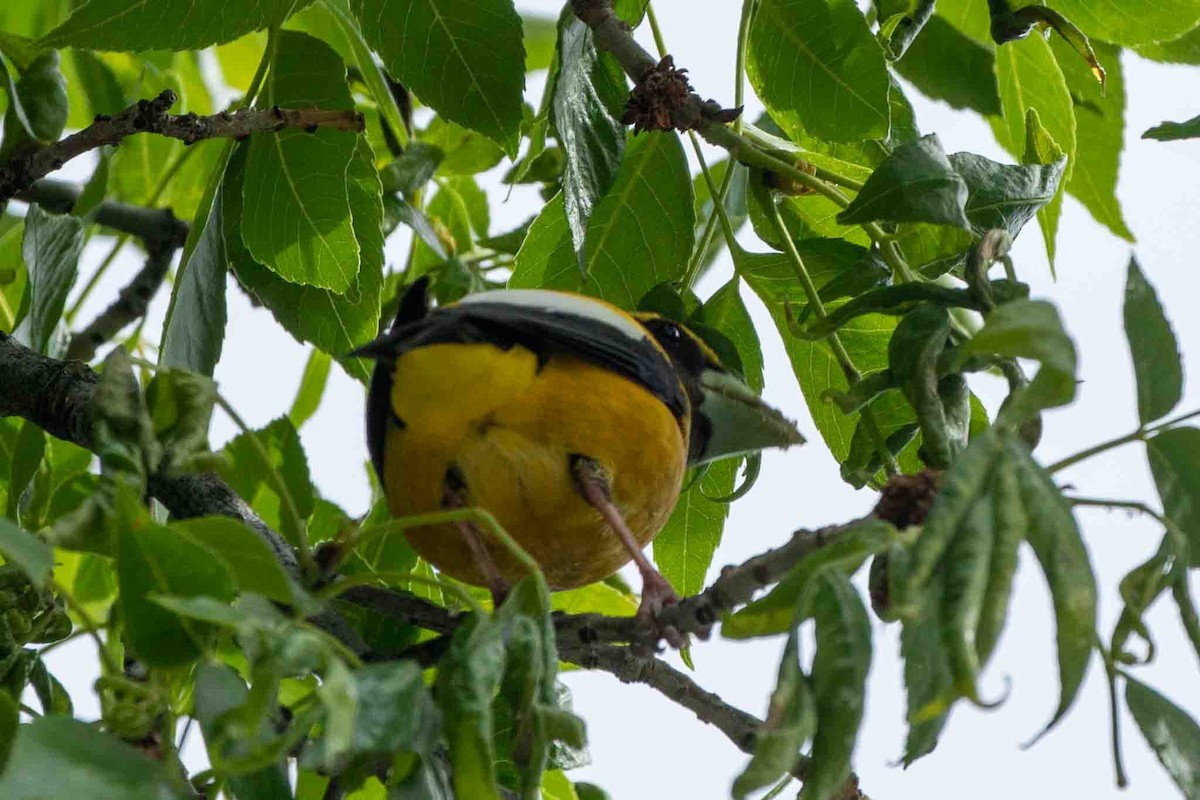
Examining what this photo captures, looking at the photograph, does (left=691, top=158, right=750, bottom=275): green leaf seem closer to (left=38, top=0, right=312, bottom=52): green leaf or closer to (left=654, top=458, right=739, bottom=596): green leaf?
(left=654, top=458, right=739, bottom=596): green leaf

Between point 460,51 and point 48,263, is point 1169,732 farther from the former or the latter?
point 48,263

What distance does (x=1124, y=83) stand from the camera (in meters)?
2.97

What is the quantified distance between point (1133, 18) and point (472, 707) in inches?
66.8

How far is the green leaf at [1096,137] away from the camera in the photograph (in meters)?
2.77

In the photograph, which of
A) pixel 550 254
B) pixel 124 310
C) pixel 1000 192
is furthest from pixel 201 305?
pixel 1000 192

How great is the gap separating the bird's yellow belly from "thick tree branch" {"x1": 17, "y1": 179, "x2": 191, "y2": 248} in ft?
3.10

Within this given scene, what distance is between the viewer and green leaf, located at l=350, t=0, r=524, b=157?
2172 millimetres

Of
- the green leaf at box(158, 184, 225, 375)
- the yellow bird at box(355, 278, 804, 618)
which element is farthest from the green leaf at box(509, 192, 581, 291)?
the green leaf at box(158, 184, 225, 375)

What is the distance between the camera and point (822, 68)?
2.24 meters

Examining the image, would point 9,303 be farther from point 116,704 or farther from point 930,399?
point 930,399

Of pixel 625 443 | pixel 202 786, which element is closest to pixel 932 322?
pixel 625 443

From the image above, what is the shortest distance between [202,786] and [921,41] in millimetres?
2070

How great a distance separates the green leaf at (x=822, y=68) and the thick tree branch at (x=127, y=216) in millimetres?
1282

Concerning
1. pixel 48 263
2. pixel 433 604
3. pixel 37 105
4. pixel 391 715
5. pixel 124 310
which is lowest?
pixel 391 715
